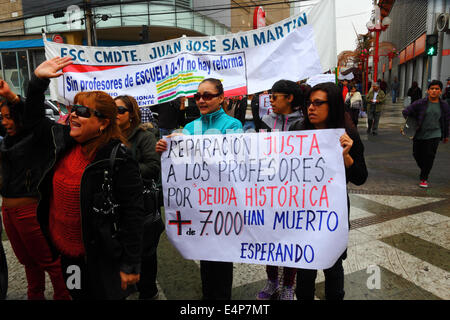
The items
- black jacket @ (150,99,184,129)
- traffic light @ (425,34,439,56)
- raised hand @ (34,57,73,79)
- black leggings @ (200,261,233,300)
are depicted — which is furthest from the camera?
traffic light @ (425,34,439,56)

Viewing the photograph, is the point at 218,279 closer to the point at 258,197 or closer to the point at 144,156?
the point at 258,197

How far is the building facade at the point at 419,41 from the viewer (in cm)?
2072

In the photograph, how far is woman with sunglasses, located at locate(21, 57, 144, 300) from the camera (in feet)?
6.47

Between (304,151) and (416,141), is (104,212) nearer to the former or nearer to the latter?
(304,151)

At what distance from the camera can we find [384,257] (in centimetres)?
357

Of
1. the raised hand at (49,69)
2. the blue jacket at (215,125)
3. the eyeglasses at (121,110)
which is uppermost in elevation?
the raised hand at (49,69)

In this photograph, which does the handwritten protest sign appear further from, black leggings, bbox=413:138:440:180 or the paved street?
black leggings, bbox=413:138:440:180

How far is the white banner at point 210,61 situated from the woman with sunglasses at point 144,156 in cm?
85

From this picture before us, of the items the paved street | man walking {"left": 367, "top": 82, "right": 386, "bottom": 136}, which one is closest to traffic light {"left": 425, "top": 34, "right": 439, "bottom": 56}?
man walking {"left": 367, "top": 82, "right": 386, "bottom": 136}

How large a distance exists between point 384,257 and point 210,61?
9.04ft

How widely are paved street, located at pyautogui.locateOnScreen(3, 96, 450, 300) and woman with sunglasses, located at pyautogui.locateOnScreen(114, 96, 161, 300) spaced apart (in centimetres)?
19

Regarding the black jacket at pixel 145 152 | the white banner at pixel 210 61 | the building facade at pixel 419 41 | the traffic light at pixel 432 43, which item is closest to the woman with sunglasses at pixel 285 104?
the white banner at pixel 210 61

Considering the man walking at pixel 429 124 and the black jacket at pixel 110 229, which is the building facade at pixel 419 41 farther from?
the black jacket at pixel 110 229

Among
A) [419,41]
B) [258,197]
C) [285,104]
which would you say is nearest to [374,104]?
[285,104]
